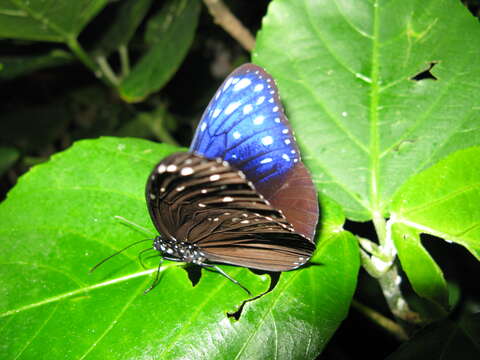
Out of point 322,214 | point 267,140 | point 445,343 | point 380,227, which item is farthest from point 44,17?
point 445,343

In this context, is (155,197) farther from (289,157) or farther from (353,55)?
(353,55)

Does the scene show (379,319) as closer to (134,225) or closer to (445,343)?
(445,343)

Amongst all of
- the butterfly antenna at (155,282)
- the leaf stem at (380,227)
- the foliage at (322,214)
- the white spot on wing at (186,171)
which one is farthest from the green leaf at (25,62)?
the leaf stem at (380,227)

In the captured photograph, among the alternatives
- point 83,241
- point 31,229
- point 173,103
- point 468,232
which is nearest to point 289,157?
point 468,232

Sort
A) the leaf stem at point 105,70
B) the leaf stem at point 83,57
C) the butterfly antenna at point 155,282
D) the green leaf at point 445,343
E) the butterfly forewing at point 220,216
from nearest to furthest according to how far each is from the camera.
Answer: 1. the butterfly forewing at point 220,216
2. the green leaf at point 445,343
3. the butterfly antenna at point 155,282
4. the leaf stem at point 83,57
5. the leaf stem at point 105,70

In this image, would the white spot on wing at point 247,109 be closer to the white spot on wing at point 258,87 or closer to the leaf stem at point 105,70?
the white spot on wing at point 258,87
